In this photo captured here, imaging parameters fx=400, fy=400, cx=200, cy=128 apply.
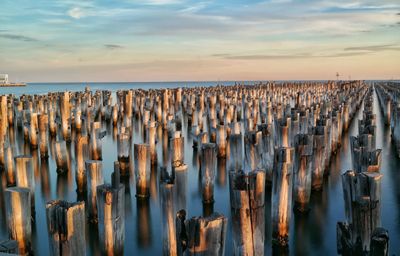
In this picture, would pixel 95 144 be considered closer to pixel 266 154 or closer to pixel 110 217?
pixel 266 154

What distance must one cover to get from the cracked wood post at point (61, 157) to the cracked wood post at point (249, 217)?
7038 mm

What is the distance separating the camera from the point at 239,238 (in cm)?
508

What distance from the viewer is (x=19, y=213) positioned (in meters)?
5.69

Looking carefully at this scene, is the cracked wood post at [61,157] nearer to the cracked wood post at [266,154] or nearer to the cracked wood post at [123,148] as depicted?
the cracked wood post at [123,148]

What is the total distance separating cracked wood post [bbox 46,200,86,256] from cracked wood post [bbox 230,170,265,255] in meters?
1.88

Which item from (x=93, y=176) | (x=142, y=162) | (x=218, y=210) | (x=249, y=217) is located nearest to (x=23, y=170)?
(x=93, y=176)

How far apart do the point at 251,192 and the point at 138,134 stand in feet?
49.6

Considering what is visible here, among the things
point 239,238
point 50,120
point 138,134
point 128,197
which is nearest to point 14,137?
point 50,120

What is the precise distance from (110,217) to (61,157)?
6202 mm

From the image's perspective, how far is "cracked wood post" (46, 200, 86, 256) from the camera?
4.39 meters

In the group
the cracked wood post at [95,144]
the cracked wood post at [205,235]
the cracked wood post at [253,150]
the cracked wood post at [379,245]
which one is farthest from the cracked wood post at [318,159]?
the cracked wood post at [95,144]

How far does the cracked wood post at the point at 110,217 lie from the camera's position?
5.52 m

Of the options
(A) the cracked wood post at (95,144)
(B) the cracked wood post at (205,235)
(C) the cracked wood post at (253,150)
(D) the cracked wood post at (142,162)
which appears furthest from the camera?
(A) the cracked wood post at (95,144)

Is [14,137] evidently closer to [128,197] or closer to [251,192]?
[128,197]
